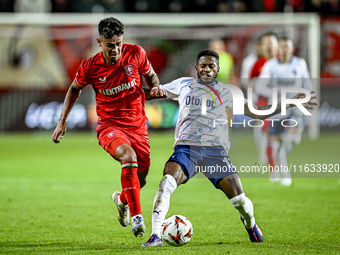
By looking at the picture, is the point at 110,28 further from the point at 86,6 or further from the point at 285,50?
the point at 86,6

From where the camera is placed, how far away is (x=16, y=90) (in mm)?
19375

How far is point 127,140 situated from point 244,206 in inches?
52.8

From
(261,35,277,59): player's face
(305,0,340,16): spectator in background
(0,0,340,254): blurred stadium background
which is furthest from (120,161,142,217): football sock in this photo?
(305,0,340,16): spectator in background

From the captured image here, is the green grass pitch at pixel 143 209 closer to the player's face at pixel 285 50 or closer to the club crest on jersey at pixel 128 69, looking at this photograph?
the club crest on jersey at pixel 128 69

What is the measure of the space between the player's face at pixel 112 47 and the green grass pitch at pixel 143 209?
115cm

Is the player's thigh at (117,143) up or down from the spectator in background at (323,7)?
down

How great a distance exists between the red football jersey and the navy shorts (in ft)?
2.32

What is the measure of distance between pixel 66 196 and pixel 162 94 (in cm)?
381

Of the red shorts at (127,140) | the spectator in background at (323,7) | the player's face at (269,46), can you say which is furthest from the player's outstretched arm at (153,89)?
the spectator in background at (323,7)

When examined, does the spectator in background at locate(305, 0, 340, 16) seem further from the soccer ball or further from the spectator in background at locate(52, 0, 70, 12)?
the soccer ball

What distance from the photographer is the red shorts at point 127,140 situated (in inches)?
253

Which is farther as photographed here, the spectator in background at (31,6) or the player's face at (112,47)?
the spectator in background at (31,6)

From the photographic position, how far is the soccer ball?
5820 millimetres

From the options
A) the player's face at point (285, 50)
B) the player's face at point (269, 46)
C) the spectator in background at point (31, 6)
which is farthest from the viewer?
the spectator in background at point (31, 6)
